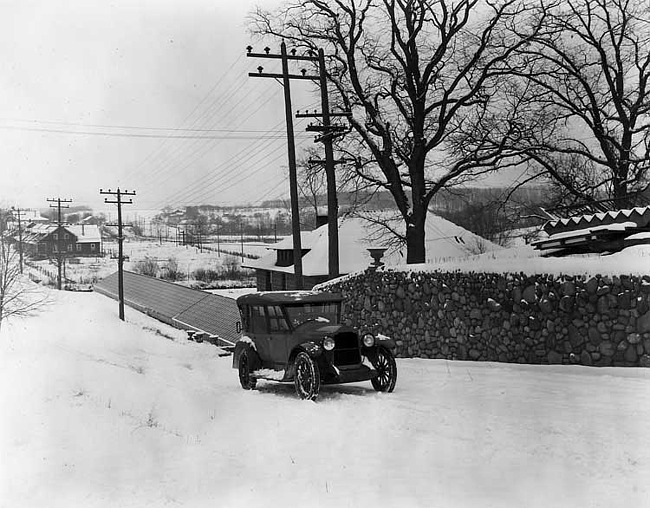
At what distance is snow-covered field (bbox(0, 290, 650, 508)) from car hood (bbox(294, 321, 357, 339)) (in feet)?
3.03

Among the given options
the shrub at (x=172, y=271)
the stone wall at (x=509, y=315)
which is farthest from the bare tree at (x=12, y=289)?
the shrub at (x=172, y=271)

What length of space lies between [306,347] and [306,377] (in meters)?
0.43

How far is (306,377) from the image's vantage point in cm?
913

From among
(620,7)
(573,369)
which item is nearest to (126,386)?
(573,369)

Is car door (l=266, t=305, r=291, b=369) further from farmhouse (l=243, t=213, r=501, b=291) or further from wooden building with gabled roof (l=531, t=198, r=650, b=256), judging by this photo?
farmhouse (l=243, t=213, r=501, b=291)

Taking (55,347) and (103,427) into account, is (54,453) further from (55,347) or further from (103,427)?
(55,347)

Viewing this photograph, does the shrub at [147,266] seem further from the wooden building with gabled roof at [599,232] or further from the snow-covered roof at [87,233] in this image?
the wooden building with gabled roof at [599,232]

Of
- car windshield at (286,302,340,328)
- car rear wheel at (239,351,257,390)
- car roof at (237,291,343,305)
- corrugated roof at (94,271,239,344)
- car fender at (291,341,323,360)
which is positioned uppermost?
car roof at (237,291,343,305)

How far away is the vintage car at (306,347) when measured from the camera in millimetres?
9211

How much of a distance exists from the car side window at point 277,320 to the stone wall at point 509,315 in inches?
192

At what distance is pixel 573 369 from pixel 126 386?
7288mm

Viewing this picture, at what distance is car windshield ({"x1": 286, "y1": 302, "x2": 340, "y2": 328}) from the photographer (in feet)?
33.7

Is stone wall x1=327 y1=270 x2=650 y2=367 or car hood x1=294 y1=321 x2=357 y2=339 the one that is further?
stone wall x1=327 y1=270 x2=650 y2=367

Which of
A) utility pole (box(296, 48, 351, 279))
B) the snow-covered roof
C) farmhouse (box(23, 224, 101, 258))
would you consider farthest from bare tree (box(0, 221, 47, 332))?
the snow-covered roof
